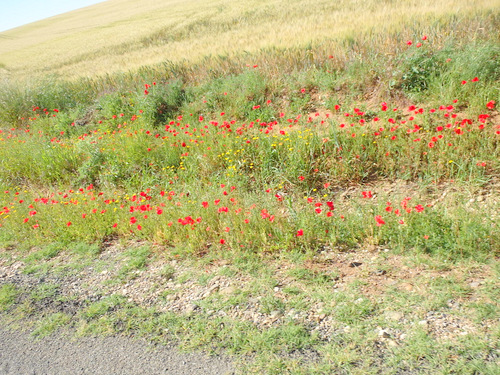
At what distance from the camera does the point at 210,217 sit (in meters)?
4.56

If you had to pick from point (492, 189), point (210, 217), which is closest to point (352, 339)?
point (210, 217)

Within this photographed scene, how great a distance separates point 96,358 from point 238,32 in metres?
13.1

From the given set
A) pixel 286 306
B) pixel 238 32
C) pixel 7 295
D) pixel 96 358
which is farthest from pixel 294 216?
pixel 238 32

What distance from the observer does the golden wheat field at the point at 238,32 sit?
341 inches

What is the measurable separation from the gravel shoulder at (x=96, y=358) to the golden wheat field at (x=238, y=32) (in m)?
7.30

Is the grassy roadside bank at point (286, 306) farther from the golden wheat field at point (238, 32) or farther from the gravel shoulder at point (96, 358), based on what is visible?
the golden wheat field at point (238, 32)

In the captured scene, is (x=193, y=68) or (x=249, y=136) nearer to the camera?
(x=249, y=136)

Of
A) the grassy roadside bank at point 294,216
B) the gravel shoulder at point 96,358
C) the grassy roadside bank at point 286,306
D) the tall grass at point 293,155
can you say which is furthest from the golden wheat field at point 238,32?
the gravel shoulder at point 96,358

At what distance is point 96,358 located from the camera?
2.99 metres

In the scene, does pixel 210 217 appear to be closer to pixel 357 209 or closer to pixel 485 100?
pixel 357 209

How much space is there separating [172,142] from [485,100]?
5000 mm

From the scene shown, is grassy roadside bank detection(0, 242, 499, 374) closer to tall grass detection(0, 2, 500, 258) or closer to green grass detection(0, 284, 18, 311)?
green grass detection(0, 284, 18, 311)

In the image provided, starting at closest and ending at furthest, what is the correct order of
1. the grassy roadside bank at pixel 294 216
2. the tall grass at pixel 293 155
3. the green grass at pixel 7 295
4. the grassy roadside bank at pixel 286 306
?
1. the grassy roadside bank at pixel 286 306
2. the grassy roadside bank at pixel 294 216
3. the green grass at pixel 7 295
4. the tall grass at pixel 293 155

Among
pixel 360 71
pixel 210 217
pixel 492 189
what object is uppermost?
pixel 360 71
